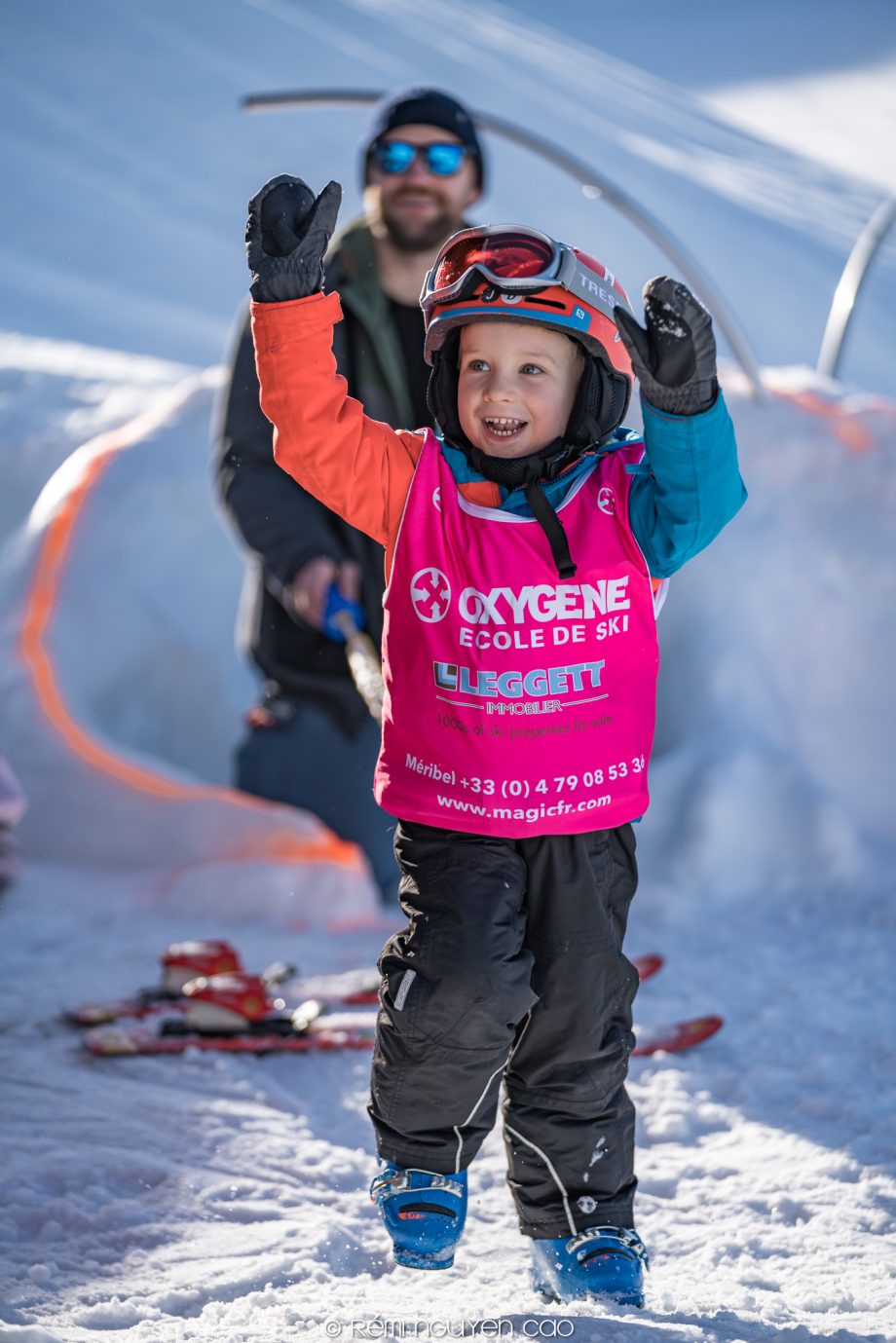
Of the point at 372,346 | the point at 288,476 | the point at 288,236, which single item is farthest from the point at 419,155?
the point at 288,236

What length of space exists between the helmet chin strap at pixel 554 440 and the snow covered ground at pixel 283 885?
993 mm

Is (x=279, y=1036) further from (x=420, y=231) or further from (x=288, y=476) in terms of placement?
(x=420, y=231)

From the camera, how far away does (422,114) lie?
340 cm

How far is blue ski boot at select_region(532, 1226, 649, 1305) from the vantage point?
1932 mm

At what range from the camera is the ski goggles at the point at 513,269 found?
1849 millimetres

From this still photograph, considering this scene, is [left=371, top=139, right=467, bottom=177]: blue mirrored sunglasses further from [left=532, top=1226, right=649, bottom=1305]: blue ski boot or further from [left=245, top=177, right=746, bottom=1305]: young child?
[left=532, top=1226, right=649, bottom=1305]: blue ski boot

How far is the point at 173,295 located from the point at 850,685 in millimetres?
7362

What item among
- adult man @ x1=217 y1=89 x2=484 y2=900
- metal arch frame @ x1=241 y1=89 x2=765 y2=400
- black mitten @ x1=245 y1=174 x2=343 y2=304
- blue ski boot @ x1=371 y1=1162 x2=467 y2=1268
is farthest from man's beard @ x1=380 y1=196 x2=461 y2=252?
blue ski boot @ x1=371 y1=1162 x2=467 y2=1268

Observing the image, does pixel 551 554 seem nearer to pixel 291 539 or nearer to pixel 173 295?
pixel 291 539

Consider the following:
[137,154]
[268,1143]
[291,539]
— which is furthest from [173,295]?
[268,1143]

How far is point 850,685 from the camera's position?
443 cm

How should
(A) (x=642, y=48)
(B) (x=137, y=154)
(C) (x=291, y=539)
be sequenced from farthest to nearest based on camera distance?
(A) (x=642, y=48)
(B) (x=137, y=154)
(C) (x=291, y=539)

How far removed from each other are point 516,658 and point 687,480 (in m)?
0.31

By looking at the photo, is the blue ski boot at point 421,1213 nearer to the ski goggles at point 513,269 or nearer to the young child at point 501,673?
the young child at point 501,673
